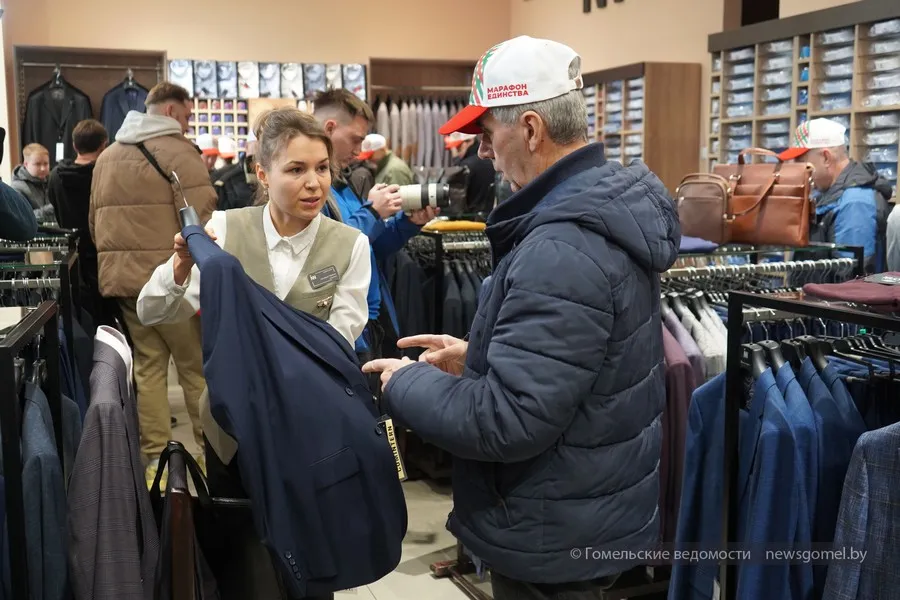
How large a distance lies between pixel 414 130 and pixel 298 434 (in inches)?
362

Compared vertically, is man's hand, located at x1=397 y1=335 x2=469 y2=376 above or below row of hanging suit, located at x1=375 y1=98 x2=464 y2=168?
below

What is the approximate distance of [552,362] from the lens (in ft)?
4.73

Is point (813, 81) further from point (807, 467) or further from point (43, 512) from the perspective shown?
point (43, 512)

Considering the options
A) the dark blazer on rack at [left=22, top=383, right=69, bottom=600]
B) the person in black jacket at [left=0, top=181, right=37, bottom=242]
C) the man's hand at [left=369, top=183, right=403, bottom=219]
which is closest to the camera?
the dark blazer on rack at [left=22, top=383, right=69, bottom=600]

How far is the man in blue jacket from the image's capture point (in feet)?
10.0

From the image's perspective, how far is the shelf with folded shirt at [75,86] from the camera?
9.21 meters

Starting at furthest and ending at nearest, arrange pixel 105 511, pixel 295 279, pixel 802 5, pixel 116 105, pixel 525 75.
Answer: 1. pixel 116 105
2. pixel 802 5
3. pixel 295 279
4. pixel 105 511
5. pixel 525 75

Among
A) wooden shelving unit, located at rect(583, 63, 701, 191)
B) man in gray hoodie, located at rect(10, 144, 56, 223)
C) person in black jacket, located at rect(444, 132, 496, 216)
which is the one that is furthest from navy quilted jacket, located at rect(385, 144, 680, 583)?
wooden shelving unit, located at rect(583, 63, 701, 191)

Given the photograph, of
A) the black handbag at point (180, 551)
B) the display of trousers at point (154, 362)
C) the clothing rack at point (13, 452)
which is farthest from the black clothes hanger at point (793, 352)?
the display of trousers at point (154, 362)

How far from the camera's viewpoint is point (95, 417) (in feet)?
5.56

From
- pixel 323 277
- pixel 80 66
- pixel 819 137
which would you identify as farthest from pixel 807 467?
pixel 80 66

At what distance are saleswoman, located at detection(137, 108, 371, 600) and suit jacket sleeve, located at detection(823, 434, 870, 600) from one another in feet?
3.90

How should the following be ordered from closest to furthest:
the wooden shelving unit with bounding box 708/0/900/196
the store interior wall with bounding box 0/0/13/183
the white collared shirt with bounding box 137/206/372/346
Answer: the white collared shirt with bounding box 137/206/372/346, the wooden shelving unit with bounding box 708/0/900/196, the store interior wall with bounding box 0/0/13/183

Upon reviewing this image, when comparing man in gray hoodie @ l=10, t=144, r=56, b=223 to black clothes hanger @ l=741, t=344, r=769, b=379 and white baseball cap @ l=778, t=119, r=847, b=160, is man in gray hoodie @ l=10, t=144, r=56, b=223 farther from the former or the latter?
black clothes hanger @ l=741, t=344, r=769, b=379
